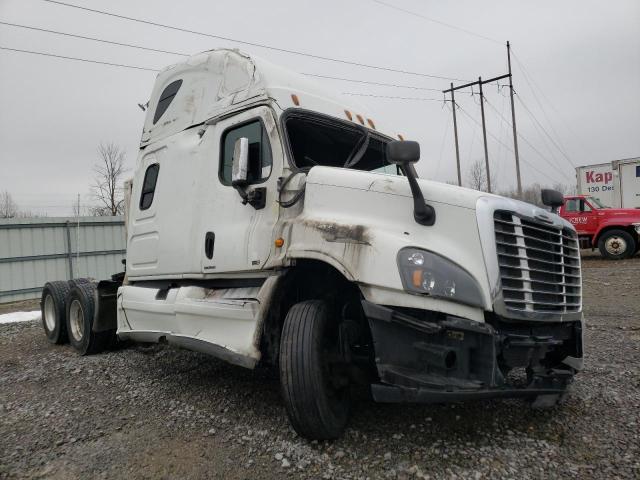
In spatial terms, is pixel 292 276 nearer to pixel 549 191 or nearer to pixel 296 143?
pixel 296 143

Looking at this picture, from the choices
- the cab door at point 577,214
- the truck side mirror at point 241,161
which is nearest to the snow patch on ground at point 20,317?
the truck side mirror at point 241,161

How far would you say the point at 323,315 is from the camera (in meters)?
3.18

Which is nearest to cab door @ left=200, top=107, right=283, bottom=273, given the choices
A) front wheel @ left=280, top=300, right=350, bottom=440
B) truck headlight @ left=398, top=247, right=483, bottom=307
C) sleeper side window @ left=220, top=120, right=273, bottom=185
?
sleeper side window @ left=220, top=120, right=273, bottom=185

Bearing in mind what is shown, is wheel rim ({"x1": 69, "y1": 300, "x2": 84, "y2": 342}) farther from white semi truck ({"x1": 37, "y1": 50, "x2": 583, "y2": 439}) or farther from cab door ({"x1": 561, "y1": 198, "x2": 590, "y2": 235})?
cab door ({"x1": 561, "y1": 198, "x2": 590, "y2": 235})

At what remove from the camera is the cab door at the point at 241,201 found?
12.3ft


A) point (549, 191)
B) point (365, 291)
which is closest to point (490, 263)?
point (365, 291)

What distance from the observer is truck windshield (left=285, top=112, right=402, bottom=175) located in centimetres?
394

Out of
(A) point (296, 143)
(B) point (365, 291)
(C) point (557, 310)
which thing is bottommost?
(C) point (557, 310)

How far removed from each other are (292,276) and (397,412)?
4.33ft

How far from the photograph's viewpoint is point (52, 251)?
49.2 feet

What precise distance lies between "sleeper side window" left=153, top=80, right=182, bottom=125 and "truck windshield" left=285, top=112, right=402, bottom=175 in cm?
179

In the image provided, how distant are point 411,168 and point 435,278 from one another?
0.75m

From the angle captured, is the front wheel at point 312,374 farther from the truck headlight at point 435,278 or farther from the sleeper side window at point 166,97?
the sleeper side window at point 166,97

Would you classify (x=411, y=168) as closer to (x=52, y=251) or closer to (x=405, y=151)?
(x=405, y=151)
